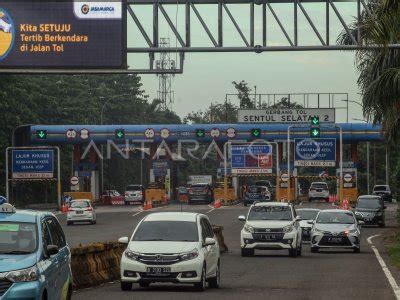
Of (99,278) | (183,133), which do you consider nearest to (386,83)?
(99,278)

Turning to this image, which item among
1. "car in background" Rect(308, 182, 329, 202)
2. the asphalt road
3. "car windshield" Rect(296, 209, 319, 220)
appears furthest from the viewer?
"car in background" Rect(308, 182, 329, 202)

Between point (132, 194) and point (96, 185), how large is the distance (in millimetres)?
3049

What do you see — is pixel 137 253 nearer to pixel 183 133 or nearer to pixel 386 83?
pixel 386 83

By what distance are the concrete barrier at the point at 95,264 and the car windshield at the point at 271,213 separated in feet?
33.3

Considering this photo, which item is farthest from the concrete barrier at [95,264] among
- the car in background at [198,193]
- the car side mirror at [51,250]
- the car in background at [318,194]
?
the car in background at [318,194]

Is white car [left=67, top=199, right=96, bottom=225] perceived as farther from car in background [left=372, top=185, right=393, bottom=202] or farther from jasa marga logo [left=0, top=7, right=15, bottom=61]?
car in background [left=372, top=185, right=393, bottom=202]

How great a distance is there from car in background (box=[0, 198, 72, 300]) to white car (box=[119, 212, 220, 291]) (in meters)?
5.12

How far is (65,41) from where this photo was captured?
107 ft

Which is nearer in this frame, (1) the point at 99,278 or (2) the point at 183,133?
(1) the point at 99,278

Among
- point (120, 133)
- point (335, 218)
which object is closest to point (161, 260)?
point (335, 218)

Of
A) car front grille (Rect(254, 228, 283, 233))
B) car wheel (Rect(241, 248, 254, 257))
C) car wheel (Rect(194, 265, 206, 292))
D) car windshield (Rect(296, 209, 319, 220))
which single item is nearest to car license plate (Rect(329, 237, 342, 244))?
car wheel (Rect(241, 248, 254, 257))

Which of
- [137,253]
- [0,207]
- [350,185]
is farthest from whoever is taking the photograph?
[350,185]

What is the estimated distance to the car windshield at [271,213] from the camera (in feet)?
124

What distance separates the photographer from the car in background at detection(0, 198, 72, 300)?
14117mm
